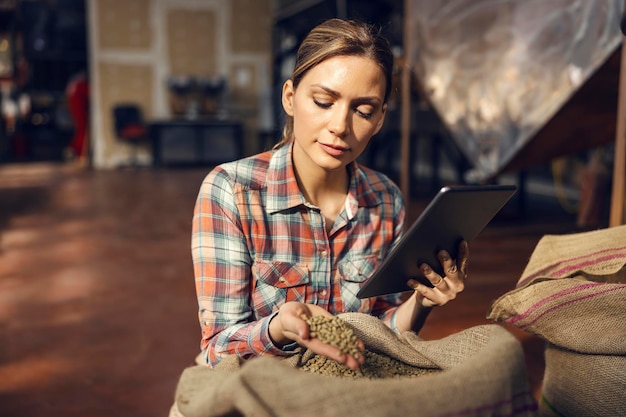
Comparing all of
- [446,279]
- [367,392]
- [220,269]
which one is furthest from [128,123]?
[367,392]

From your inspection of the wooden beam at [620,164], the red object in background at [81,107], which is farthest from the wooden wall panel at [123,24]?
the wooden beam at [620,164]

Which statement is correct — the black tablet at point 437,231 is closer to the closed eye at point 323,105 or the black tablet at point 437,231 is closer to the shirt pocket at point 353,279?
the shirt pocket at point 353,279

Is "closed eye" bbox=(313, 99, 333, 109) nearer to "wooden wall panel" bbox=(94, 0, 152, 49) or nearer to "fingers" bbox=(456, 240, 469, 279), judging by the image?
"fingers" bbox=(456, 240, 469, 279)

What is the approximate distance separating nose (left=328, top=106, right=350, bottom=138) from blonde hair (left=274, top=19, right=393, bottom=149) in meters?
0.10

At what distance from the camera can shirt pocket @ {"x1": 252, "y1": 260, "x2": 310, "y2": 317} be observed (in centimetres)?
123

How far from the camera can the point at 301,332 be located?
2.98 ft

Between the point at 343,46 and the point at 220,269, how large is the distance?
18.1 inches

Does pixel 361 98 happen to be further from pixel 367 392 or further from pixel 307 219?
pixel 367 392

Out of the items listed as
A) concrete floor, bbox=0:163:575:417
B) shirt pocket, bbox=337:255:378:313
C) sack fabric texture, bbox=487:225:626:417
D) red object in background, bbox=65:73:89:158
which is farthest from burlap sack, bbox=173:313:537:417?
red object in background, bbox=65:73:89:158

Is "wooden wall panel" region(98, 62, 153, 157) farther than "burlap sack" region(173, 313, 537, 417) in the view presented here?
Yes

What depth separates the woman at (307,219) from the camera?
116 cm

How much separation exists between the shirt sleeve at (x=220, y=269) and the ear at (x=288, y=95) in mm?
209

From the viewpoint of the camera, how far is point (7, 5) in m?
11.7

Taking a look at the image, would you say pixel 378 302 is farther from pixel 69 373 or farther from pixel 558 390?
pixel 69 373
